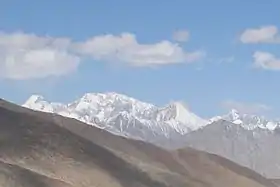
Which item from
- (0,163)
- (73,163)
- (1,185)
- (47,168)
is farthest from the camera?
(73,163)

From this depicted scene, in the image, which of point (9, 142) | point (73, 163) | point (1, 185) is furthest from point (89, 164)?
point (1, 185)

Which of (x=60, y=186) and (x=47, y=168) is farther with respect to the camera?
(x=47, y=168)

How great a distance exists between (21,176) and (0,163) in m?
7.30

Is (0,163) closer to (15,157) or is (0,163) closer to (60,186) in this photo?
(60,186)

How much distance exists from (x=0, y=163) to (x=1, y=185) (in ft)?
41.0

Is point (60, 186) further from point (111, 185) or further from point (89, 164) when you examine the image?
point (89, 164)

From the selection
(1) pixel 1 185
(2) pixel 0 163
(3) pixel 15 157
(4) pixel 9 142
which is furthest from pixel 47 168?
(1) pixel 1 185

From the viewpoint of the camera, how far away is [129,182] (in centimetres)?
19725

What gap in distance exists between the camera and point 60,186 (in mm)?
132875

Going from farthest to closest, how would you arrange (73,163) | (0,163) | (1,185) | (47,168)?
1. (73,163)
2. (47,168)
3. (0,163)
4. (1,185)

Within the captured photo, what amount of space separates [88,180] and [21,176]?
174 feet

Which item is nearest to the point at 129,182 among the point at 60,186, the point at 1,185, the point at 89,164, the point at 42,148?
the point at 89,164

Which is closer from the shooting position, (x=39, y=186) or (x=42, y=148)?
(x=39, y=186)

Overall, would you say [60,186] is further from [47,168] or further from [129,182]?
[129,182]
